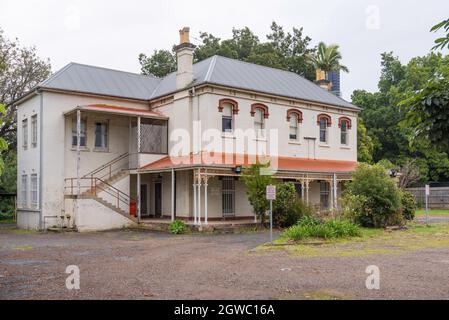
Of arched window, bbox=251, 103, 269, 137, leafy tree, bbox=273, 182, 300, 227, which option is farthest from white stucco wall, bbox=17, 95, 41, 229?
leafy tree, bbox=273, 182, 300, 227

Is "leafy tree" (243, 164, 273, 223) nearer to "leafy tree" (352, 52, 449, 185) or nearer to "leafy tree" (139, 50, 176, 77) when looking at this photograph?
"leafy tree" (352, 52, 449, 185)

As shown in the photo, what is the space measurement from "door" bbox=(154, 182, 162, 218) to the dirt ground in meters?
9.31

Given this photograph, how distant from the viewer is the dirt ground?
8.81m

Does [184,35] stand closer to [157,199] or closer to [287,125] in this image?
[287,125]

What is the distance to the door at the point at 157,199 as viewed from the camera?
88.4 ft

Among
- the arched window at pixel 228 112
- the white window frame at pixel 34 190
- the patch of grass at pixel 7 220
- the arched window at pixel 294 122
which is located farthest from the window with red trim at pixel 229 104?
the patch of grass at pixel 7 220

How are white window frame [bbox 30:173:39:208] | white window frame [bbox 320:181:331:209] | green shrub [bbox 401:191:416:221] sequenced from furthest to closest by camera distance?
white window frame [bbox 320:181:331:209] < white window frame [bbox 30:173:39:208] < green shrub [bbox 401:191:416:221]

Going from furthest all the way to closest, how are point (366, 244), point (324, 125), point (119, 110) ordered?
point (324, 125), point (119, 110), point (366, 244)

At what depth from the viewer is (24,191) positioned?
89.0 feet

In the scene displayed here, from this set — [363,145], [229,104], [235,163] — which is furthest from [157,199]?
[363,145]

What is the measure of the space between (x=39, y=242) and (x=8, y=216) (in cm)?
1734

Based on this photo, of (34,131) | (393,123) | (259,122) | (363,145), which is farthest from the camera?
(393,123)

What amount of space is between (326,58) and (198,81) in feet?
83.2

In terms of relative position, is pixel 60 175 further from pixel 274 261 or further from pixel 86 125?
pixel 274 261
